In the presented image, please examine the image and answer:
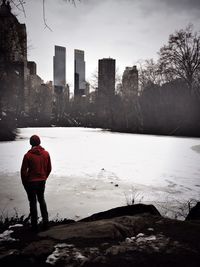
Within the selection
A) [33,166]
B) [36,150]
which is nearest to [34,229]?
[33,166]

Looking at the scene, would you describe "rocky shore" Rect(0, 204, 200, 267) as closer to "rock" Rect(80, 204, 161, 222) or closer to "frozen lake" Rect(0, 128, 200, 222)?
"rock" Rect(80, 204, 161, 222)

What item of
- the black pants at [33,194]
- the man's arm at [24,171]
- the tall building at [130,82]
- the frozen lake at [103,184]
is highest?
the tall building at [130,82]

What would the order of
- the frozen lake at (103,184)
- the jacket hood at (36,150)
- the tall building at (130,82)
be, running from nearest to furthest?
1. the jacket hood at (36,150)
2. the frozen lake at (103,184)
3. the tall building at (130,82)

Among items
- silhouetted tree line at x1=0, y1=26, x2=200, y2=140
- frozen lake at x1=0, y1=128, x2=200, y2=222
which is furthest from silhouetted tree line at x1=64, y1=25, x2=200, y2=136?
frozen lake at x1=0, y1=128, x2=200, y2=222

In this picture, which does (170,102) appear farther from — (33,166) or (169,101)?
(33,166)

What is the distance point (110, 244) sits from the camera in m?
3.19

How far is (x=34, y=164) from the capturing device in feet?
13.3

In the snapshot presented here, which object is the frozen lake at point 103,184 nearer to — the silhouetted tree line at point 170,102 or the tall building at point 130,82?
the silhouetted tree line at point 170,102

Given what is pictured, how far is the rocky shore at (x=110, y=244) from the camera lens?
2.74 meters

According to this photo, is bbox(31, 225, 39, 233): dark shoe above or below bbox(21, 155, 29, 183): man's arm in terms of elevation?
below

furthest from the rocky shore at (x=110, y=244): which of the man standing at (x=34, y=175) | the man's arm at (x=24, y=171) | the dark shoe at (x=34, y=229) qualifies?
the man's arm at (x=24, y=171)

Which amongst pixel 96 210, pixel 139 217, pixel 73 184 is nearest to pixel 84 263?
pixel 139 217

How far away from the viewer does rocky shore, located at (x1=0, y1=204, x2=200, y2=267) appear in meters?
2.74

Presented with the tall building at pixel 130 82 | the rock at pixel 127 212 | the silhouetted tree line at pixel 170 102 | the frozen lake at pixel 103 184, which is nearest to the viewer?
the rock at pixel 127 212
